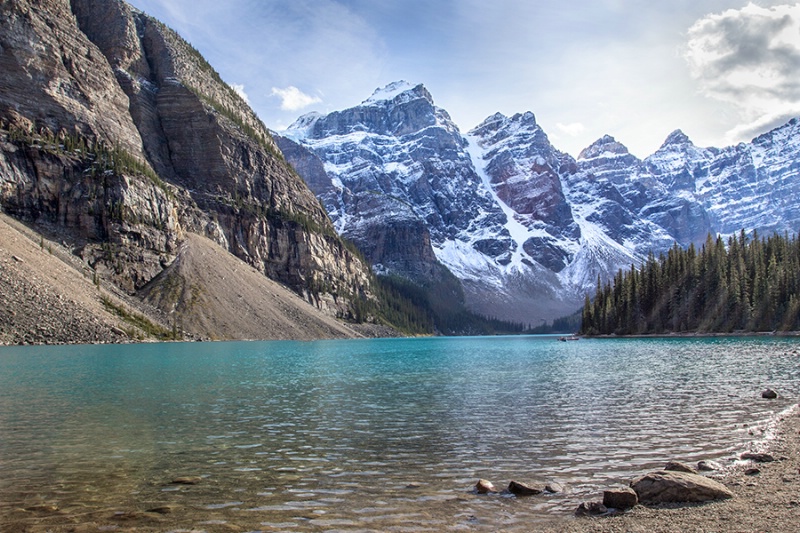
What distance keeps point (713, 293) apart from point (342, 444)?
136122 mm

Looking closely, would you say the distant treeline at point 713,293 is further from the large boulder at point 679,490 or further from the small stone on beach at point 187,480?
the small stone on beach at point 187,480

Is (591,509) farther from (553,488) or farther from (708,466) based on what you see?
(708,466)

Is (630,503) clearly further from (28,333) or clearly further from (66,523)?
(28,333)

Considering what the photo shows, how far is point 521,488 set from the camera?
16.3 m

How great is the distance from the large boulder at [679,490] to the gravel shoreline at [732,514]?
301mm

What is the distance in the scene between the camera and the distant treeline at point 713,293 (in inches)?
4688

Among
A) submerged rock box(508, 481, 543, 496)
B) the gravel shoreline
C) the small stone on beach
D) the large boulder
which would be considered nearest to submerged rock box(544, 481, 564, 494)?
submerged rock box(508, 481, 543, 496)

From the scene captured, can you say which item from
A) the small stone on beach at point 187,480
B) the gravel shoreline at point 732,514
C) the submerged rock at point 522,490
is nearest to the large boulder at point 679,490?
the gravel shoreline at point 732,514

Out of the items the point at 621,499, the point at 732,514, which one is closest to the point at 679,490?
the point at 732,514

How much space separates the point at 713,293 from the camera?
134 m

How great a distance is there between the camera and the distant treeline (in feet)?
391

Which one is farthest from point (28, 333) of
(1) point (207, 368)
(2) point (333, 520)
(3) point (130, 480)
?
(2) point (333, 520)

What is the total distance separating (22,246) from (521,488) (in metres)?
120

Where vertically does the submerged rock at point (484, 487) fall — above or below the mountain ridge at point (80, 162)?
below
